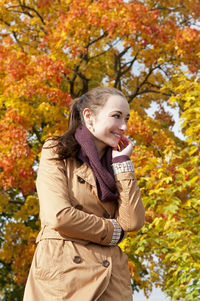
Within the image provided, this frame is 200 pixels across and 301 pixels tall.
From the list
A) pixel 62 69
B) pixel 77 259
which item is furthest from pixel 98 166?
pixel 62 69

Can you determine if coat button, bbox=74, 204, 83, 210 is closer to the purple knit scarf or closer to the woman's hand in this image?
the purple knit scarf

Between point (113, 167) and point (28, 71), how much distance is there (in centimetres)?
876

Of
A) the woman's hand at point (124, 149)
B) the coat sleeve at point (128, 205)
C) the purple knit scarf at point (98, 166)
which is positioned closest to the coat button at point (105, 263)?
the coat sleeve at point (128, 205)

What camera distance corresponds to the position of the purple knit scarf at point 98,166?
8.10 feet

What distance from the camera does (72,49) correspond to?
36.6ft

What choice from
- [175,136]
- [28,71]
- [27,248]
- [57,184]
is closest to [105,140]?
[57,184]

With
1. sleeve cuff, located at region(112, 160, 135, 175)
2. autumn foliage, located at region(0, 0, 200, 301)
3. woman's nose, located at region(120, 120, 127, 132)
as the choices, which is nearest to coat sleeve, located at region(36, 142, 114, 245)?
sleeve cuff, located at region(112, 160, 135, 175)

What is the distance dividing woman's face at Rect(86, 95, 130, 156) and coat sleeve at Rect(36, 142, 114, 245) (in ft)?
1.04

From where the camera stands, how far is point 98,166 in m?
2.51

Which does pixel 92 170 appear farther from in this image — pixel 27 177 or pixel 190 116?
pixel 27 177

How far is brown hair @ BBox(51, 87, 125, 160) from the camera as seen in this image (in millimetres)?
2559

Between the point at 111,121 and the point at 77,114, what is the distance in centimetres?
31

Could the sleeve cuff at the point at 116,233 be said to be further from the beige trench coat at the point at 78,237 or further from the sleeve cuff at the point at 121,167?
the sleeve cuff at the point at 121,167

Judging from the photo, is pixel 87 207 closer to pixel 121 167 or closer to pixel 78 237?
pixel 78 237
